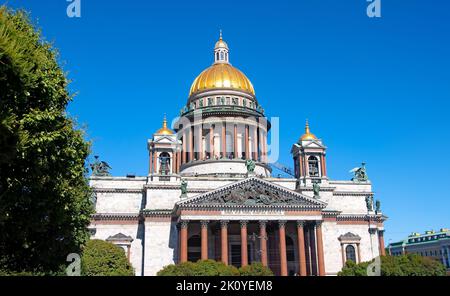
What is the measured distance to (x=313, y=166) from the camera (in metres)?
64.4

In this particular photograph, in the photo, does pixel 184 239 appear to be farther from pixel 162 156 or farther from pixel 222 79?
pixel 222 79

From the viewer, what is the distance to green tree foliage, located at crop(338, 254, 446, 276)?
152ft

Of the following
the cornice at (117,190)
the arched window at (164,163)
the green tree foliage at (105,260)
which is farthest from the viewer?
the arched window at (164,163)

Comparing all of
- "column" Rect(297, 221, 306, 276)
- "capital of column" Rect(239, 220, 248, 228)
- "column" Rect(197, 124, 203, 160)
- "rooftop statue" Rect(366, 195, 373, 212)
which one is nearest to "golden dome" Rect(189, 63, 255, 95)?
"column" Rect(197, 124, 203, 160)

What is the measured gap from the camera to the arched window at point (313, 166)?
6397 cm

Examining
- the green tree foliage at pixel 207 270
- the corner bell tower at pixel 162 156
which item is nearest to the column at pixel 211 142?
the corner bell tower at pixel 162 156

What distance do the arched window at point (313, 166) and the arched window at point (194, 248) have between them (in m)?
17.7

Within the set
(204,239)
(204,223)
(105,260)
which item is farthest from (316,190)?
(105,260)

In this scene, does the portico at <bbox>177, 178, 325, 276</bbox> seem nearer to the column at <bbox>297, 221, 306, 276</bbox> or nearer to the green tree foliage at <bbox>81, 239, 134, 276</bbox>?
the column at <bbox>297, 221, 306, 276</bbox>

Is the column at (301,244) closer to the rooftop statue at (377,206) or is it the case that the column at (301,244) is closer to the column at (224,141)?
the rooftop statue at (377,206)

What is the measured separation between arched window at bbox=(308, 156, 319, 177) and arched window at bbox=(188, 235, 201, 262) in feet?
58.0

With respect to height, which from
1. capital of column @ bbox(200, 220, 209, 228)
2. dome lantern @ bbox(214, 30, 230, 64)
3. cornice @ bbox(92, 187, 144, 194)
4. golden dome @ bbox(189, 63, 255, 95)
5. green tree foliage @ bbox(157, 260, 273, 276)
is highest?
dome lantern @ bbox(214, 30, 230, 64)

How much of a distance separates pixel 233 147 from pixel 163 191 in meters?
15.5
